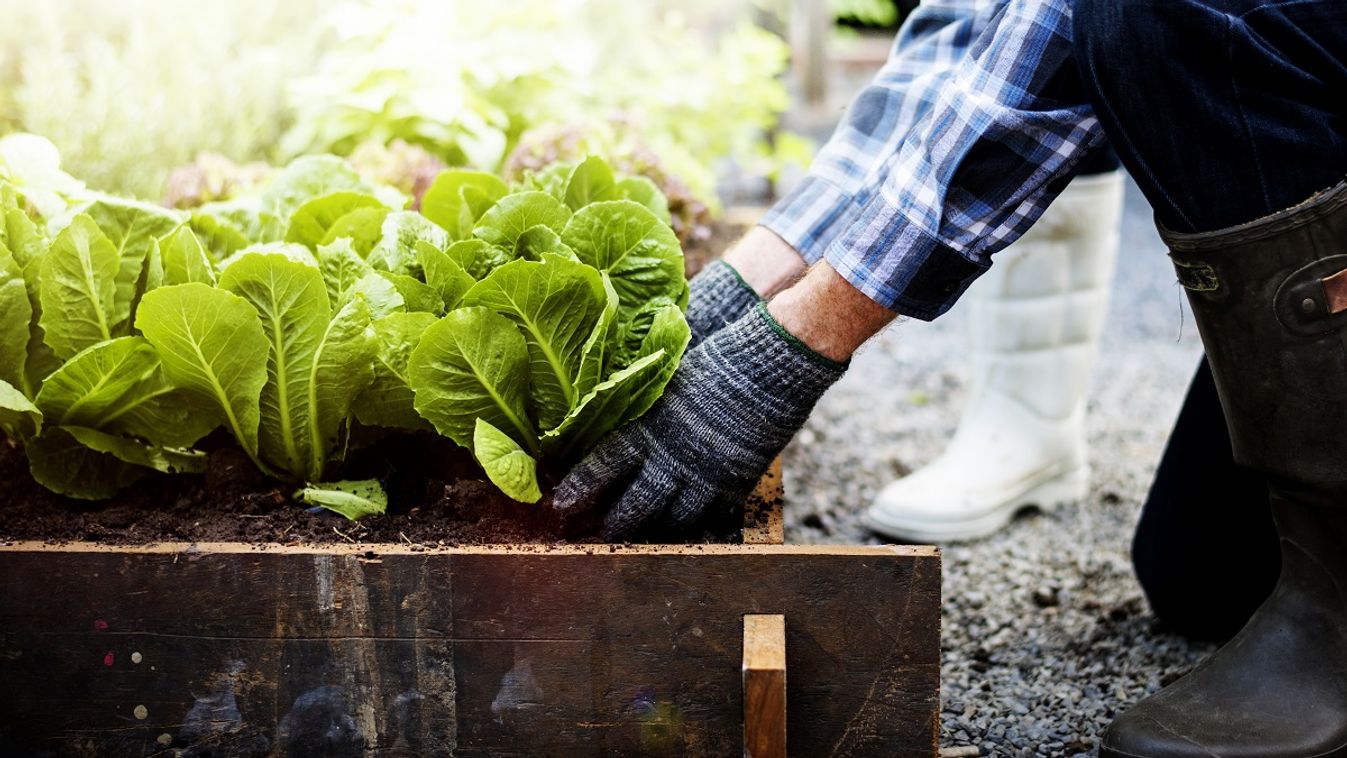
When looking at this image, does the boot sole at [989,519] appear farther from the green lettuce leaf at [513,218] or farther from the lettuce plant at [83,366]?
the lettuce plant at [83,366]

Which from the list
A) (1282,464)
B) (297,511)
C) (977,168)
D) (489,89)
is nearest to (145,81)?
(489,89)

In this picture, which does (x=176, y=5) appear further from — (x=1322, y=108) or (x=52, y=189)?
(x=1322, y=108)

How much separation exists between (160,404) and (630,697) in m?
0.71

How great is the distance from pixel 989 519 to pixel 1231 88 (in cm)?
135

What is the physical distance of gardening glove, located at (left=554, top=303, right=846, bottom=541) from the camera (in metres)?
1.38

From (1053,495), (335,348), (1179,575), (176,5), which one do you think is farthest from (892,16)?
(335,348)

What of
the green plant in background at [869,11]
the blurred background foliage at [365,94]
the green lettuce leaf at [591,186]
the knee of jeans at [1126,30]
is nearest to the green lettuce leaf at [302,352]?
the green lettuce leaf at [591,186]

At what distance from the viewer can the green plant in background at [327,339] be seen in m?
1.38

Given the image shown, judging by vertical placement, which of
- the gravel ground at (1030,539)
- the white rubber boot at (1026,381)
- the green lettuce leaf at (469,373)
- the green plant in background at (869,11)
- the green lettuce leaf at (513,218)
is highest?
the green plant in background at (869,11)

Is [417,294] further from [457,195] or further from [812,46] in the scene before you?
[812,46]

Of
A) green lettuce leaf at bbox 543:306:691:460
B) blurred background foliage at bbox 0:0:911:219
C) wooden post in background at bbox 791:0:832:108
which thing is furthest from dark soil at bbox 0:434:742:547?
wooden post in background at bbox 791:0:832:108

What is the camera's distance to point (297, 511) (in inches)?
57.5

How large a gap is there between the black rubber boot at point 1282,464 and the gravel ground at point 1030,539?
0.09 m

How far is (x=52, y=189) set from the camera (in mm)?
1703
